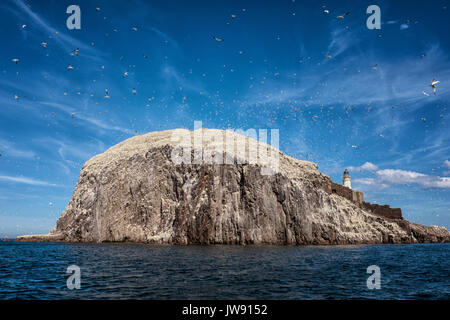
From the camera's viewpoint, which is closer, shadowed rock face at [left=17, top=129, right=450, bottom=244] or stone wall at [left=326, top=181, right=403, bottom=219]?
shadowed rock face at [left=17, top=129, right=450, bottom=244]

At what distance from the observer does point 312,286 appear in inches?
654

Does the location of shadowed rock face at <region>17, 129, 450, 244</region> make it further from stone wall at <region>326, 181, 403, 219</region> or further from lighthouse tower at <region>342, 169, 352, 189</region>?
lighthouse tower at <region>342, 169, 352, 189</region>

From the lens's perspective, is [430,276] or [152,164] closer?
[430,276]

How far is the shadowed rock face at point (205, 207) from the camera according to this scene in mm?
61562

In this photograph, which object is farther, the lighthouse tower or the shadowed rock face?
the lighthouse tower

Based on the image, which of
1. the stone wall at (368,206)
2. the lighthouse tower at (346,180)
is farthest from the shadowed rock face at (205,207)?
the lighthouse tower at (346,180)

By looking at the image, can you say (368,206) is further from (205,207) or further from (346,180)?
(205,207)

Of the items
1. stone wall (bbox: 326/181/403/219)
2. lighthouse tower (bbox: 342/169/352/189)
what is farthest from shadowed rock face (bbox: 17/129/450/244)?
lighthouse tower (bbox: 342/169/352/189)

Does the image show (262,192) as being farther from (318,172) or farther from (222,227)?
(318,172)

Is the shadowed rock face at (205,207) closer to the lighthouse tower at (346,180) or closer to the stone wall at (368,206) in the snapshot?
the stone wall at (368,206)

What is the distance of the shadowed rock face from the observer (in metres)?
61.6
